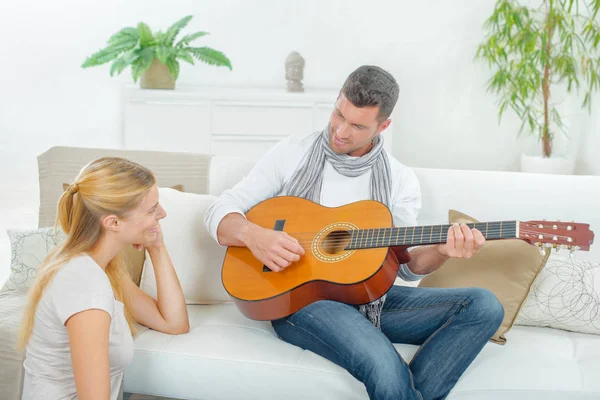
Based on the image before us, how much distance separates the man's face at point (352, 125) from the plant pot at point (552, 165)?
312cm

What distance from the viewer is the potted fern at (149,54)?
4.86m

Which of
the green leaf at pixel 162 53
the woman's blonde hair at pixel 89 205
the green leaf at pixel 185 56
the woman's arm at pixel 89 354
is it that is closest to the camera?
the woman's arm at pixel 89 354

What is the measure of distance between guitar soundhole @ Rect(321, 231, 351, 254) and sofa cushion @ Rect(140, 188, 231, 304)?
1.38 feet

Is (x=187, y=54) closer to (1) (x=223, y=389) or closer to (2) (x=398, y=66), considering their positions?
(2) (x=398, y=66)

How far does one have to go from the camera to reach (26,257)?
7.57 ft

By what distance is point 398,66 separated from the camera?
5.41 m

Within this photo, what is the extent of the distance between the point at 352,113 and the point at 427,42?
3.42 meters

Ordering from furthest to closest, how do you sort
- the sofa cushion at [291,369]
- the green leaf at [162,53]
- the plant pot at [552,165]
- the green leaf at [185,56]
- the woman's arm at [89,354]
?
the plant pot at [552,165], the green leaf at [185,56], the green leaf at [162,53], the sofa cushion at [291,369], the woman's arm at [89,354]

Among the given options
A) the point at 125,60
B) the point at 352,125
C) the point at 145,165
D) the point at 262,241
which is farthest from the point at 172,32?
the point at 262,241

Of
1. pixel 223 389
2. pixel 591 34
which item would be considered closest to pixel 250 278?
pixel 223 389

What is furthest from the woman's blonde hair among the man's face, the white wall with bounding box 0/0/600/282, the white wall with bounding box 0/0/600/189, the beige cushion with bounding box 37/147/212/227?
the white wall with bounding box 0/0/600/189

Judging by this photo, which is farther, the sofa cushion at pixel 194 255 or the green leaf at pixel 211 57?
the green leaf at pixel 211 57

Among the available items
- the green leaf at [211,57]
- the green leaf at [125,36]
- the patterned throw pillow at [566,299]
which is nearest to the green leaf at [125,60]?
the green leaf at [125,36]

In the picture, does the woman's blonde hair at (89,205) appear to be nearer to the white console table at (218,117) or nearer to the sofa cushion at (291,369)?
the sofa cushion at (291,369)
